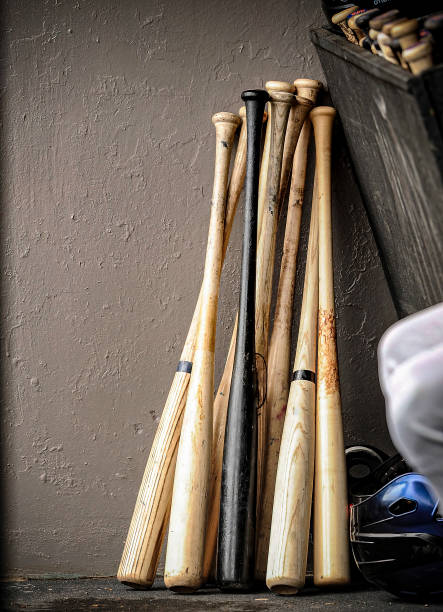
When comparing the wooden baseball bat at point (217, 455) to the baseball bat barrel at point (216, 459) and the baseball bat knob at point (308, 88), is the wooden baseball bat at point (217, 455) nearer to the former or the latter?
the baseball bat barrel at point (216, 459)

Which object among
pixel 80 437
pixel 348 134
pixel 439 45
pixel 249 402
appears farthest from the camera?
pixel 80 437

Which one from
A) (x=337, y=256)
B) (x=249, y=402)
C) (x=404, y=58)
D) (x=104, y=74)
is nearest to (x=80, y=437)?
(x=249, y=402)

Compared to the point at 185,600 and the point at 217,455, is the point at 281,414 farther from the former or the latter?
the point at 185,600

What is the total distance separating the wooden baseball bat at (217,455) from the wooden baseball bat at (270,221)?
35mm

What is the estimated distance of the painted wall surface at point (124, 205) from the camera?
1608 mm

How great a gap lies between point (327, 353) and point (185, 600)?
0.57m

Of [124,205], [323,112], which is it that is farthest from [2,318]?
[323,112]

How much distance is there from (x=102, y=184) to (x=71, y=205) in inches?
3.6

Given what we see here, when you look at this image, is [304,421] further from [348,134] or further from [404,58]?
[404,58]

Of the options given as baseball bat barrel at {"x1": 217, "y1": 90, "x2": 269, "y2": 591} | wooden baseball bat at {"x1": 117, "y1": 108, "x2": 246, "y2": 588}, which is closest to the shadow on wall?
wooden baseball bat at {"x1": 117, "y1": 108, "x2": 246, "y2": 588}

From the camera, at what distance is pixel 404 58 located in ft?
3.14

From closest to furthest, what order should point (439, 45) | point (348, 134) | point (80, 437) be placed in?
point (439, 45) < point (348, 134) < point (80, 437)

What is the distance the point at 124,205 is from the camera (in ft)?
5.34

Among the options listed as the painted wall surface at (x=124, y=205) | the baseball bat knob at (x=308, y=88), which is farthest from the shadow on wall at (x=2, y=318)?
the baseball bat knob at (x=308, y=88)
